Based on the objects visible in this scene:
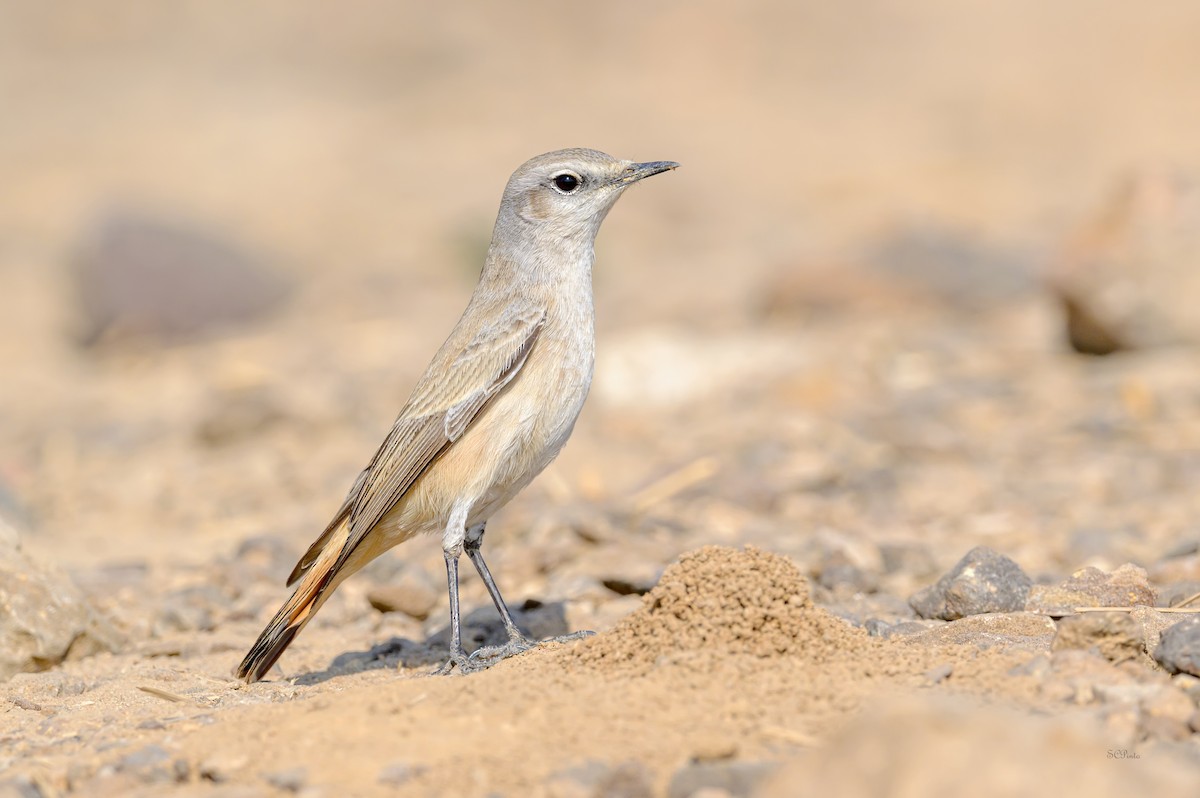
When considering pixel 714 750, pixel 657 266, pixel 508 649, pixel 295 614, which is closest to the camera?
pixel 714 750

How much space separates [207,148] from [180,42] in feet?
28.1

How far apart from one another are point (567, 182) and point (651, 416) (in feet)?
16.0

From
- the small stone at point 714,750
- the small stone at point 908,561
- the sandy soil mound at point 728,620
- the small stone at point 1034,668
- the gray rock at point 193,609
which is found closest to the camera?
the small stone at point 714,750

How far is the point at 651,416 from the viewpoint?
38.0 ft

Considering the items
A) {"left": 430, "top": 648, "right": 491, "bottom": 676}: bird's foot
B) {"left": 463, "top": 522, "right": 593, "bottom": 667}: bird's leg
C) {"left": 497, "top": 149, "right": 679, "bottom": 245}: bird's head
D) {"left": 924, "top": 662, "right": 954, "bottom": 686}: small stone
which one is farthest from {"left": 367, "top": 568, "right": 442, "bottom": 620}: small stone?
{"left": 924, "top": 662, "right": 954, "bottom": 686}: small stone

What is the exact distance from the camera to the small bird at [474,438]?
6.12m

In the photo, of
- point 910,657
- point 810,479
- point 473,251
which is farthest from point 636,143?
point 910,657

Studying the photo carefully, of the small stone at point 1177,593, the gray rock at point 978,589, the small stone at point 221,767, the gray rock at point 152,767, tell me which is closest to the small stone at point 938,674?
the gray rock at point 978,589

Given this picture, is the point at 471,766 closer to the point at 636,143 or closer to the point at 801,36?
the point at 636,143

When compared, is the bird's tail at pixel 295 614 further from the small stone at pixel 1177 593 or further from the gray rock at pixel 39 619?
the small stone at pixel 1177 593

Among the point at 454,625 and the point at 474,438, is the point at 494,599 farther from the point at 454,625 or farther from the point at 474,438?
the point at 474,438

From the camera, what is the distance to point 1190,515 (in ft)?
26.5

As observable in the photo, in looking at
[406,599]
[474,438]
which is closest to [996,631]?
[474,438]

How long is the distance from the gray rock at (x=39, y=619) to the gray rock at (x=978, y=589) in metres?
3.79
